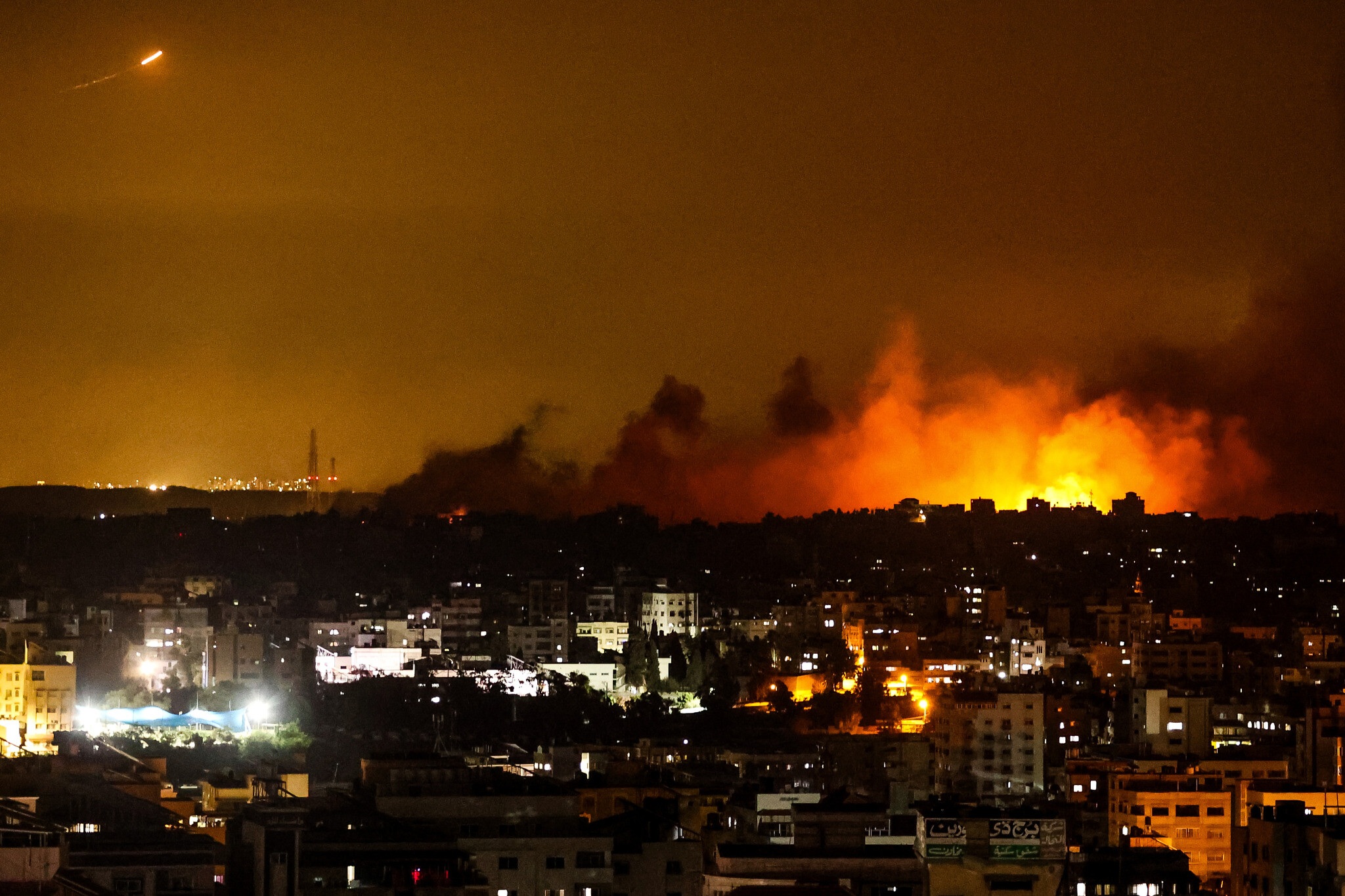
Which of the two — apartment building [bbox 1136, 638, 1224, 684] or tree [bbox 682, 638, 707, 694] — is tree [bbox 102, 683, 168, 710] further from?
apartment building [bbox 1136, 638, 1224, 684]

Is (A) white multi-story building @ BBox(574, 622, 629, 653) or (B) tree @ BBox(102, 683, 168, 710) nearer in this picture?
(B) tree @ BBox(102, 683, 168, 710)

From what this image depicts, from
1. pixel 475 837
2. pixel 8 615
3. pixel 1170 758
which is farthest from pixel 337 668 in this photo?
pixel 475 837

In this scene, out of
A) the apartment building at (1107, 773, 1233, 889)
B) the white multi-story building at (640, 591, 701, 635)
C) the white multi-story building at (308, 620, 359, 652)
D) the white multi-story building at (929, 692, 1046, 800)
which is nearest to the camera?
the apartment building at (1107, 773, 1233, 889)

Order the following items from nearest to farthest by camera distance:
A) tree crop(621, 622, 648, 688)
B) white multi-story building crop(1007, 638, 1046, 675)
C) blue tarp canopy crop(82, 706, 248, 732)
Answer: blue tarp canopy crop(82, 706, 248, 732) → tree crop(621, 622, 648, 688) → white multi-story building crop(1007, 638, 1046, 675)

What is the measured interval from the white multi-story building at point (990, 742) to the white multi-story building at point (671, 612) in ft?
50.1

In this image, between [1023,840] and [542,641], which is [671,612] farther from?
[1023,840]

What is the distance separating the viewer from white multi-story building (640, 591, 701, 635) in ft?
196

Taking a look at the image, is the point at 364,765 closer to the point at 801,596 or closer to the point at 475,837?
the point at 475,837

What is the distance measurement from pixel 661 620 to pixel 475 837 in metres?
38.9

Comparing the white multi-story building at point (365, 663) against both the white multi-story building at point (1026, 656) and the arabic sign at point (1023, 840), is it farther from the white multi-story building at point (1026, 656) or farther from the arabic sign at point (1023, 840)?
the arabic sign at point (1023, 840)

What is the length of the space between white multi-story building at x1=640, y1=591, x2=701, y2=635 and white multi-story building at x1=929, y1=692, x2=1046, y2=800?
15.3 m

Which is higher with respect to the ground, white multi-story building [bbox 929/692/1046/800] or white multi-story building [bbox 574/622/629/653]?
white multi-story building [bbox 574/622/629/653]

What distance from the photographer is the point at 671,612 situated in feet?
199

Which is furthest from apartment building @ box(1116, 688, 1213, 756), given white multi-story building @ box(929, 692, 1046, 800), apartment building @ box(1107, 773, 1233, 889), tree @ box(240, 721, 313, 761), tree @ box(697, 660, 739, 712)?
tree @ box(240, 721, 313, 761)
